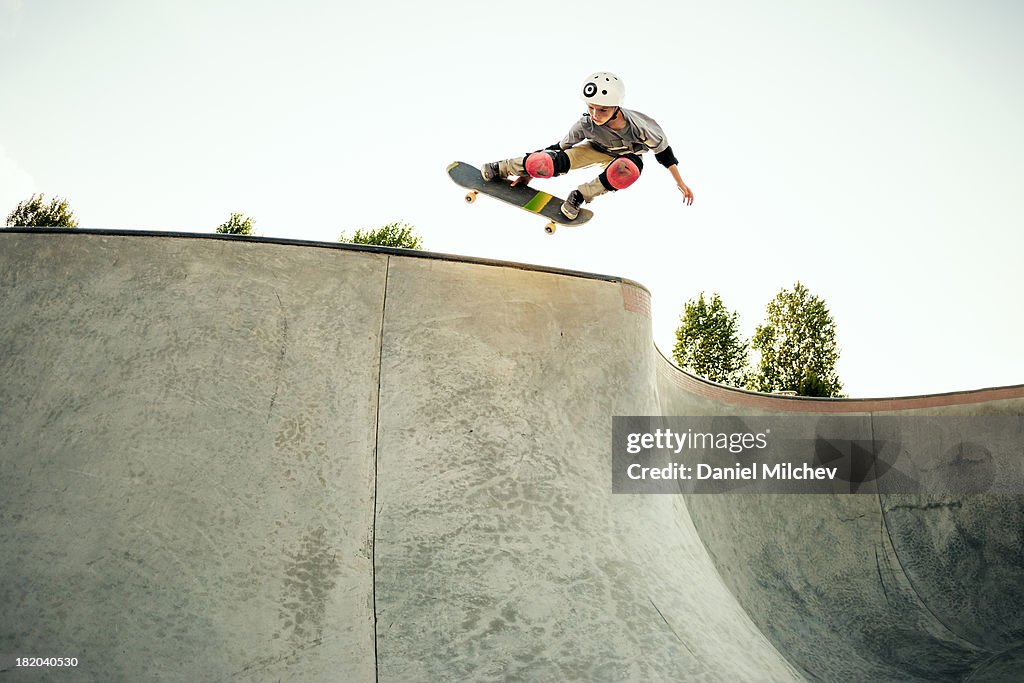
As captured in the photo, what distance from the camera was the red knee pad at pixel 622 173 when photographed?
5.90 meters

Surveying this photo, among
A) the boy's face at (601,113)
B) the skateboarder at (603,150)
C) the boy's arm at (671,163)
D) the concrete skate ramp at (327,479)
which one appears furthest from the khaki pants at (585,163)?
the concrete skate ramp at (327,479)

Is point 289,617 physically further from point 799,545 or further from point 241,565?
point 799,545

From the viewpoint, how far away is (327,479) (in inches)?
143

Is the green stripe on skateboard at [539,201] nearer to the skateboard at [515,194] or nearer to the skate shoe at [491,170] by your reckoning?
the skateboard at [515,194]

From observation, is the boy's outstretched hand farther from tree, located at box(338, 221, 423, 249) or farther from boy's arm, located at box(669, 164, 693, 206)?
tree, located at box(338, 221, 423, 249)

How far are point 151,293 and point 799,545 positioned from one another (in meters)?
6.30

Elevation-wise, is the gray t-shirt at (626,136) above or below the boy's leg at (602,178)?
above

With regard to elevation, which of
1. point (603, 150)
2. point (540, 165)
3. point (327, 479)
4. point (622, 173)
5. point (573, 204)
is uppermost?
point (603, 150)

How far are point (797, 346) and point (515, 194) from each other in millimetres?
25661

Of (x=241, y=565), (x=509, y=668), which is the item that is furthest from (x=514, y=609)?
(x=241, y=565)

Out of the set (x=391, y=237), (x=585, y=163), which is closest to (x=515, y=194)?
(x=585, y=163)

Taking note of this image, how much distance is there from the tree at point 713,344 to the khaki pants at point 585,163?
23.7m

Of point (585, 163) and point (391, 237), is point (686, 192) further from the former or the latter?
point (391, 237)

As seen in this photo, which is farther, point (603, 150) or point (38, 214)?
point (38, 214)
